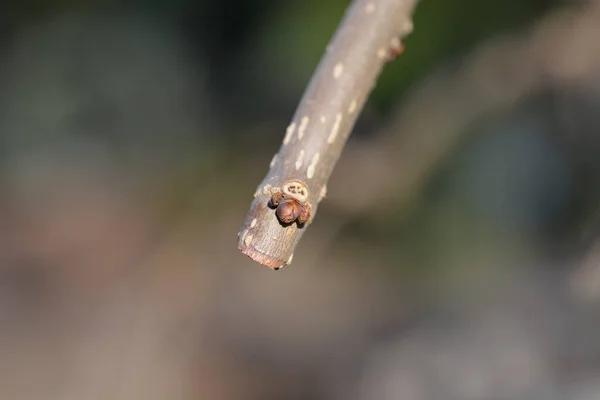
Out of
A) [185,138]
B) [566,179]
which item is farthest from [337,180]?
[185,138]

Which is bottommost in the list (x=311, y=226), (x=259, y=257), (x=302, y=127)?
(x=259, y=257)

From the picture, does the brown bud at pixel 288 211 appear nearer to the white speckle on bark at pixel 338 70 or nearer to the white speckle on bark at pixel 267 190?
the white speckle on bark at pixel 267 190

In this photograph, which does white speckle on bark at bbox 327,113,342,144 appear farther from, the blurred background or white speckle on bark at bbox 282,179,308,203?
the blurred background

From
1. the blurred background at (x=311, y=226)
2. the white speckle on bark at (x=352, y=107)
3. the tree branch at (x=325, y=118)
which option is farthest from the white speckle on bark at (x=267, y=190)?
the blurred background at (x=311, y=226)

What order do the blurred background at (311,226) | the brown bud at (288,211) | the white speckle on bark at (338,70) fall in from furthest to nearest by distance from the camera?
the blurred background at (311,226)
the white speckle on bark at (338,70)
the brown bud at (288,211)

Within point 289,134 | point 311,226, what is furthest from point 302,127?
point 311,226

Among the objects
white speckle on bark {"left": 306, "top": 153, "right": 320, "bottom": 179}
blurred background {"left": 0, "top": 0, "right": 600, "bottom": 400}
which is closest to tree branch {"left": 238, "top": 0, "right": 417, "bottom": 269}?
white speckle on bark {"left": 306, "top": 153, "right": 320, "bottom": 179}

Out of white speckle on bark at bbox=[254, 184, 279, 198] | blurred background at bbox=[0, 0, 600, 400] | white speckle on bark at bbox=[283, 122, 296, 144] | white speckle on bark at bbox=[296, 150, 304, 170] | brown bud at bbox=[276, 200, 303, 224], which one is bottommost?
brown bud at bbox=[276, 200, 303, 224]

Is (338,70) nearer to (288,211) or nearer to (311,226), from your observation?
(288,211)
